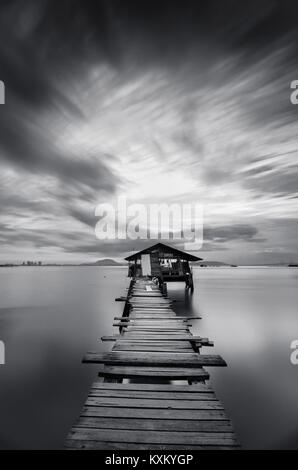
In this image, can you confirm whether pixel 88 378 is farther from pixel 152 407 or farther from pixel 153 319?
pixel 152 407

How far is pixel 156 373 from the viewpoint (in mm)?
4957

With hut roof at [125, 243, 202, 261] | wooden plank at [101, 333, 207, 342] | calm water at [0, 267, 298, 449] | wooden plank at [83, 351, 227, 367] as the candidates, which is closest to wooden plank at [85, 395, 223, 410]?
wooden plank at [83, 351, 227, 367]

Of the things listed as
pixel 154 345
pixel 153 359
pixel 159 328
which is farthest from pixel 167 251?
pixel 153 359

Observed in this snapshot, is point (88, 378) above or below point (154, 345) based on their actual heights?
below

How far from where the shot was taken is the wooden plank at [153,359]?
534 centimetres

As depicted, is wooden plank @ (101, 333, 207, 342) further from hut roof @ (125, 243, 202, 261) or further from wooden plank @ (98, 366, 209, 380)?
hut roof @ (125, 243, 202, 261)

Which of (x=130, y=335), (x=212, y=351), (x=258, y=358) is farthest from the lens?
(x=212, y=351)

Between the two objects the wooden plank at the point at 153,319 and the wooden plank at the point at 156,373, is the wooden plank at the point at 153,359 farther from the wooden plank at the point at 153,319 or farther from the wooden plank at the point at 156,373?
the wooden plank at the point at 153,319

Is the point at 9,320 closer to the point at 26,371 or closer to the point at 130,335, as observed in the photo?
the point at 26,371

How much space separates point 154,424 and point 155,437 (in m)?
0.23
